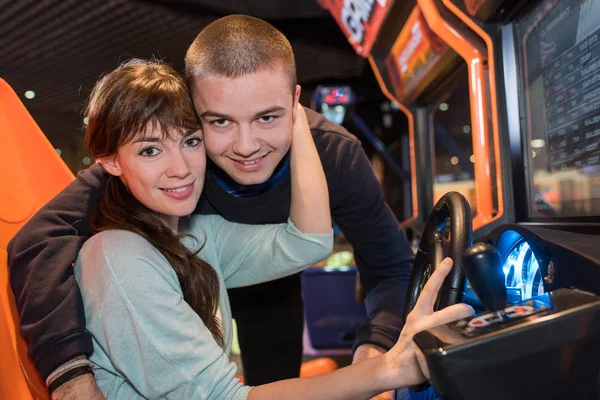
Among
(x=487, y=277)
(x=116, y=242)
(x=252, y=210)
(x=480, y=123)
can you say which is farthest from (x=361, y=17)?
(x=487, y=277)

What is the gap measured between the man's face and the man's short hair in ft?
0.06

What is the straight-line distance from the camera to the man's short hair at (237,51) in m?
1.23

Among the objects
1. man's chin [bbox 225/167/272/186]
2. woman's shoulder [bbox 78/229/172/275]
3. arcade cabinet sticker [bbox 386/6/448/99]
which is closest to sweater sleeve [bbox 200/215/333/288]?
man's chin [bbox 225/167/272/186]

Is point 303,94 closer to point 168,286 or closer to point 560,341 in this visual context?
point 168,286

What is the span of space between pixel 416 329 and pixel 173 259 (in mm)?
580

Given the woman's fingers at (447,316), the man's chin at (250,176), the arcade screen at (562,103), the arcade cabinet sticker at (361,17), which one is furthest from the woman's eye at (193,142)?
the arcade cabinet sticker at (361,17)

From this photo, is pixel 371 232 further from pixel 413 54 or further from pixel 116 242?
pixel 413 54

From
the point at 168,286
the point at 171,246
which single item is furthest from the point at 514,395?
the point at 171,246

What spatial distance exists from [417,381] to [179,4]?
12.4 feet

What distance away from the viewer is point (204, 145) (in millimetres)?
1290

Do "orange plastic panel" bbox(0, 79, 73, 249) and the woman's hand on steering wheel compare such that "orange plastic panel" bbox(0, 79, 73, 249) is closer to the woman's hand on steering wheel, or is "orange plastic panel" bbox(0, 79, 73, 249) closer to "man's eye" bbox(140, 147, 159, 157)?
"man's eye" bbox(140, 147, 159, 157)

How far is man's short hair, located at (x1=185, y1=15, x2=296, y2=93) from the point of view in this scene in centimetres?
123

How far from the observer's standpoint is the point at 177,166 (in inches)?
47.3

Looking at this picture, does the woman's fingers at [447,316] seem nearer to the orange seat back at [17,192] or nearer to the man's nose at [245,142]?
the man's nose at [245,142]
